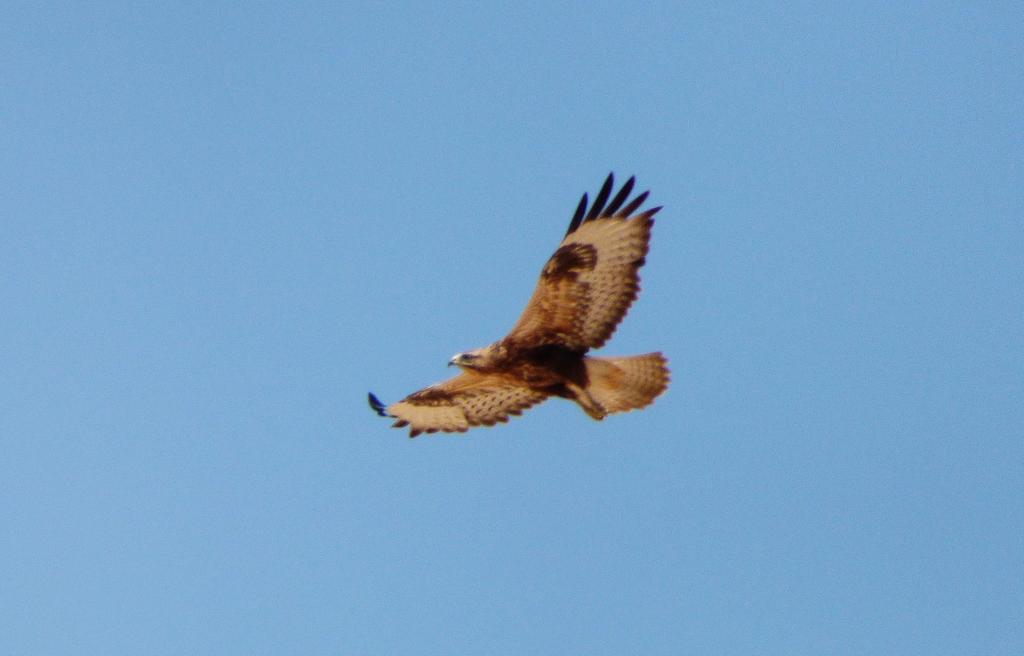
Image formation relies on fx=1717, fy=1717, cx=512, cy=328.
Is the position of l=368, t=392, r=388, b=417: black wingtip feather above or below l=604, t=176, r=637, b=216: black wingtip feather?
below

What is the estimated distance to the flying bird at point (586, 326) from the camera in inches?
440

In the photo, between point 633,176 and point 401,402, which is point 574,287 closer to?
point 633,176

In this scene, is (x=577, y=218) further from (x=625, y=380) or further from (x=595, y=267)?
(x=625, y=380)

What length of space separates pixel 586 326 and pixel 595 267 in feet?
1.29

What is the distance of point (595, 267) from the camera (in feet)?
36.7

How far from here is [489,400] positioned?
1180cm

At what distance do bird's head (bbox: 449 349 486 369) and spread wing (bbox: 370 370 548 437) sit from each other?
180mm

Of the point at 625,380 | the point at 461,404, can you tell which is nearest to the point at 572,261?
the point at 625,380

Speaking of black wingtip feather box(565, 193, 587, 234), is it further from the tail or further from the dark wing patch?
the tail

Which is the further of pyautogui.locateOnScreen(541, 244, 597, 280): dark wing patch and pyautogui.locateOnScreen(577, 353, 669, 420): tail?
pyautogui.locateOnScreen(577, 353, 669, 420): tail

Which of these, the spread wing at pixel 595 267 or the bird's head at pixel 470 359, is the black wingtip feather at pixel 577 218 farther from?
the bird's head at pixel 470 359

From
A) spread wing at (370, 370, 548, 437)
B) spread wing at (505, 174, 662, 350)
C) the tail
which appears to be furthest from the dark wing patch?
spread wing at (370, 370, 548, 437)

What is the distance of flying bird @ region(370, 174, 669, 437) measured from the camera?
11164 mm

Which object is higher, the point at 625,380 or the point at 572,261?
the point at 572,261
